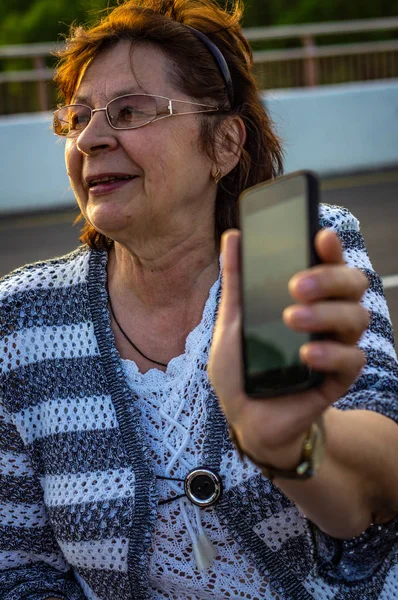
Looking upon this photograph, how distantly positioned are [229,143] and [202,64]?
0.22 metres

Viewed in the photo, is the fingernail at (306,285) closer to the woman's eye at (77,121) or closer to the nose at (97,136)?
the nose at (97,136)

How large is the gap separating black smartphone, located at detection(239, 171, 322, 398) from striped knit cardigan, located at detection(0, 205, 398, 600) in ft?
1.77

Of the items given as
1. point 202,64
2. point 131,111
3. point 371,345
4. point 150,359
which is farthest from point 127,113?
point 371,345

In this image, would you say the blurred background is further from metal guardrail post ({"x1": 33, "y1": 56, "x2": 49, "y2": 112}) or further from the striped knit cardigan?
the striped knit cardigan

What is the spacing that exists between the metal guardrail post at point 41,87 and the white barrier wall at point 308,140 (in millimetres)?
126

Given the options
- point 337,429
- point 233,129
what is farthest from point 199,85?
point 337,429

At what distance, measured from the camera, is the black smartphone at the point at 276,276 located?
4.49ft

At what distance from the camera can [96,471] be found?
7.62 feet

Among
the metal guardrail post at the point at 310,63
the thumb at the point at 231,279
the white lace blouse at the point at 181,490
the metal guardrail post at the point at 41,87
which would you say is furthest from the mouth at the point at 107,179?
the metal guardrail post at the point at 310,63

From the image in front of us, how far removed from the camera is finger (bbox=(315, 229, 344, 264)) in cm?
133

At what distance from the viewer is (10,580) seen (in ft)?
8.41

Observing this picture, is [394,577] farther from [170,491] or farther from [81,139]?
[81,139]

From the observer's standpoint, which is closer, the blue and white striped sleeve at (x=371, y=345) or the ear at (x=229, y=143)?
the blue and white striped sleeve at (x=371, y=345)

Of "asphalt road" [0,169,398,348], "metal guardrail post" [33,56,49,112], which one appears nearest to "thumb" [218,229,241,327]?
"asphalt road" [0,169,398,348]
